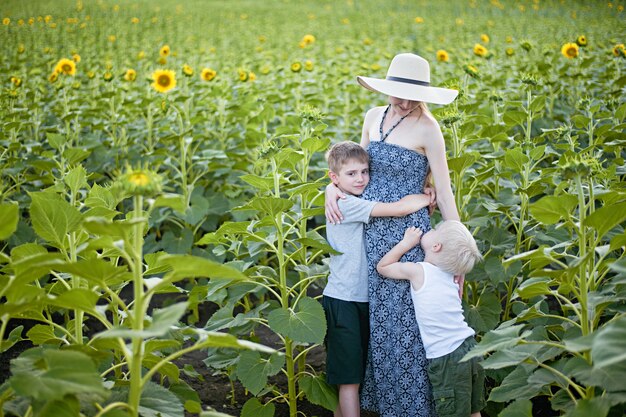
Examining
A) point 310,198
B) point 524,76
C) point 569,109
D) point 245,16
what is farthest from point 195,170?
point 245,16

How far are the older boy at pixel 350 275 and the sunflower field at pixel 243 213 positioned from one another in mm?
92

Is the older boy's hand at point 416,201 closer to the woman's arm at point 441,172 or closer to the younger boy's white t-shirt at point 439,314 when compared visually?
the woman's arm at point 441,172

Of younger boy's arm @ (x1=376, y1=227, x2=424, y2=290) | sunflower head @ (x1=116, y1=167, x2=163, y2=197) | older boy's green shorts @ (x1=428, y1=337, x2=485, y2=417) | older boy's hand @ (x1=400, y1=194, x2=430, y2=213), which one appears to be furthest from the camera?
→ older boy's hand @ (x1=400, y1=194, x2=430, y2=213)

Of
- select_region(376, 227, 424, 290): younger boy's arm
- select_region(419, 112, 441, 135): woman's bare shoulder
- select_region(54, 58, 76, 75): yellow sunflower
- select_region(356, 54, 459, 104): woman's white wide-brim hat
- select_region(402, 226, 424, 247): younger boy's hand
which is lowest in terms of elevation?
Answer: select_region(376, 227, 424, 290): younger boy's arm

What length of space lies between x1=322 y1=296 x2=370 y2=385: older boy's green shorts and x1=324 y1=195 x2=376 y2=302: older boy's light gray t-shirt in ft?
0.12

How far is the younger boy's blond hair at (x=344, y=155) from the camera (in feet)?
9.01

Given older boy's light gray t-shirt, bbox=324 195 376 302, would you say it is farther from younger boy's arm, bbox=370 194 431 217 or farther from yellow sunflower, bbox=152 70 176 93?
yellow sunflower, bbox=152 70 176 93

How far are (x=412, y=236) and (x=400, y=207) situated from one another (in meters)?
0.11

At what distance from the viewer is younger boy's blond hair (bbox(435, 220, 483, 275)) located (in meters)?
2.59

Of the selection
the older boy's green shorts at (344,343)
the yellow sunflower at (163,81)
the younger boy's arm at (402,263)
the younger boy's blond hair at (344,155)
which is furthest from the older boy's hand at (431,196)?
the yellow sunflower at (163,81)

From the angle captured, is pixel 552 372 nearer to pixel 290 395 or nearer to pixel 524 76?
pixel 290 395

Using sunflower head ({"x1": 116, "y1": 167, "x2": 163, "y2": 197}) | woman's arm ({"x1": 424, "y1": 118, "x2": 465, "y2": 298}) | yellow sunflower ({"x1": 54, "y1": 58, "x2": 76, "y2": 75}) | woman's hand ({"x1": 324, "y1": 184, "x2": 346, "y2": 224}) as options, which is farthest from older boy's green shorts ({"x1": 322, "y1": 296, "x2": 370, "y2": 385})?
yellow sunflower ({"x1": 54, "y1": 58, "x2": 76, "y2": 75})

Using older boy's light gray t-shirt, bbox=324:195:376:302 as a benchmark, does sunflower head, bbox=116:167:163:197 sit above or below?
above

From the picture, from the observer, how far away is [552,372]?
2.13 meters
